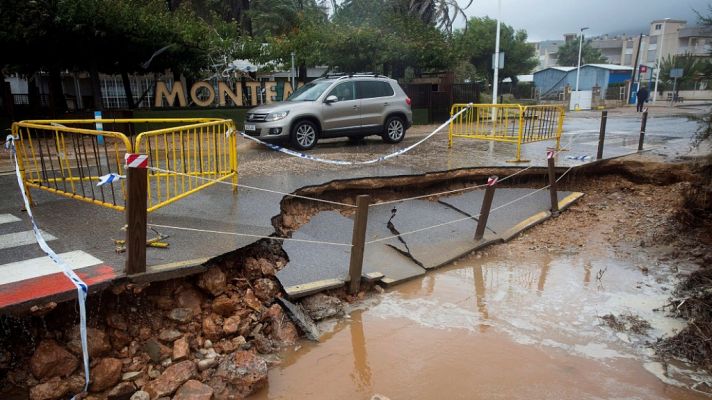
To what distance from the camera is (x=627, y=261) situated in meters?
7.56

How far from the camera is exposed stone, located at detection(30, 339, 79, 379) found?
12.3 feet

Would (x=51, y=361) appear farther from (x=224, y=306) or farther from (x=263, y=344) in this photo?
(x=263, y=344)

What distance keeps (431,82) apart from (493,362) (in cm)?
1860

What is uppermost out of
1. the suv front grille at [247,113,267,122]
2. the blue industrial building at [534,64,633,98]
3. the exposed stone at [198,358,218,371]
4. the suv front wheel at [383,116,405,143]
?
the blue industrial building at [534,64,633,98]

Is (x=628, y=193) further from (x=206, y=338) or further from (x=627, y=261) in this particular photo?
(x=206, y=338)

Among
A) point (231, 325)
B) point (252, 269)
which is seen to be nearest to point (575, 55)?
point (252, 269)

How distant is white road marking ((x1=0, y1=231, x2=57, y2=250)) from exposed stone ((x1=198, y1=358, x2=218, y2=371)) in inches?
97.0

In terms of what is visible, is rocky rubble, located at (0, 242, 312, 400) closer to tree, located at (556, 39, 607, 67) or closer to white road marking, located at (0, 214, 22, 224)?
Result: white road marking, located at (0, 214, 22, 224)

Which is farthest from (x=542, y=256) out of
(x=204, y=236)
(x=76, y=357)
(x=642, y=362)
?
(x=76, y=357)

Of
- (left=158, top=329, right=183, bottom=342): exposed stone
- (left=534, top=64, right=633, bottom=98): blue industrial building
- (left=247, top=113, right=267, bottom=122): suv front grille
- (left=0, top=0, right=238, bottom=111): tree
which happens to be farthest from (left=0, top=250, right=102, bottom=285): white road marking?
(left=534, top=64, right=633, bottom=98): blue industrial building

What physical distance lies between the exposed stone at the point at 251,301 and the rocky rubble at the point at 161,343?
0.01 metres

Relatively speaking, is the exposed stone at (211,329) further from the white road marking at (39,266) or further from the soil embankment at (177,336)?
the white road marking at (39,266)

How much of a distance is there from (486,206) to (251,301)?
4.06 meters

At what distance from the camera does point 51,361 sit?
12.3 ft
